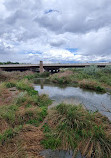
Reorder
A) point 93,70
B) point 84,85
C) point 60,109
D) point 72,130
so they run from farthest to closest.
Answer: point 93,70
point 84,85
point 60,109
point 72,130

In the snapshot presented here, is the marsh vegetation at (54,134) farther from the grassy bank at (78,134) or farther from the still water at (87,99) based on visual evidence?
the still water at (87,99)

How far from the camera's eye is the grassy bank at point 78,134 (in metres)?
3.00

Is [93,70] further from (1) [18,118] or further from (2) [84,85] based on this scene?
(1) [18,118]

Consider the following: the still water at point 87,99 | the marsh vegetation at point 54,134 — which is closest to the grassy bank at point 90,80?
the still water at point 87,99

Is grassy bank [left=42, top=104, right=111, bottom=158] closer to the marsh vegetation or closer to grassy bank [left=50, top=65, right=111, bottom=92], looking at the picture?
the marsh vegetation

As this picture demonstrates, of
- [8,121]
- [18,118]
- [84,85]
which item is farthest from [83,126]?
[84,85]

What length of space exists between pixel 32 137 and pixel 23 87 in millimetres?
6847

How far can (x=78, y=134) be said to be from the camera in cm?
362

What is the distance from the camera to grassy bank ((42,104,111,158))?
300 cm

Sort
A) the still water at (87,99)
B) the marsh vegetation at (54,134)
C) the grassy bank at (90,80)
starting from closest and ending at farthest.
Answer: the marsh vegetation at (54,134), the still water at (87,99), the grassy bank at (90,80)

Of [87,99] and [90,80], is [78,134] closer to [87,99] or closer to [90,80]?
[87,99]

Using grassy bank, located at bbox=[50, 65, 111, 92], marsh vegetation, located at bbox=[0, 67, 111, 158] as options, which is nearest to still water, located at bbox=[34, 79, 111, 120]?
grassy bank, located at bbox=[50, 65, 111, 92]

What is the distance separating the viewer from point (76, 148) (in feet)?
10.1

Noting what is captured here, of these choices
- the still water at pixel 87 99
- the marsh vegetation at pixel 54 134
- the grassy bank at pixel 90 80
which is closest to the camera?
the marsh vegetation at pixel 54 134
